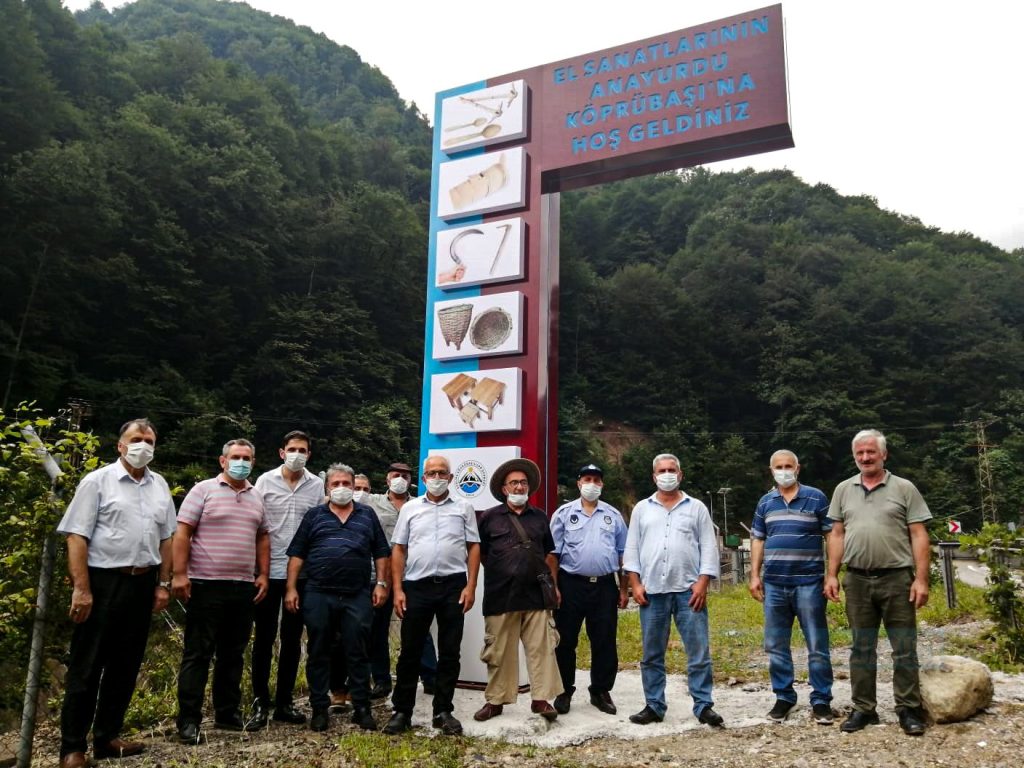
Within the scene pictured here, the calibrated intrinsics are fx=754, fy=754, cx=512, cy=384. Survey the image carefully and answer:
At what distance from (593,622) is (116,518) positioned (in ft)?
9.90

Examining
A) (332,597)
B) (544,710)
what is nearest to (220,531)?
(332,597)

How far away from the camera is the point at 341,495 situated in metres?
4.82

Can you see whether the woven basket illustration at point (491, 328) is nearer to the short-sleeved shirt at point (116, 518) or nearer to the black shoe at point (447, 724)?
the black shoe at point (447, 724)

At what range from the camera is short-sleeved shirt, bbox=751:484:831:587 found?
4691 millimetres

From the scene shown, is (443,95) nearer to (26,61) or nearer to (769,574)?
(769,574)

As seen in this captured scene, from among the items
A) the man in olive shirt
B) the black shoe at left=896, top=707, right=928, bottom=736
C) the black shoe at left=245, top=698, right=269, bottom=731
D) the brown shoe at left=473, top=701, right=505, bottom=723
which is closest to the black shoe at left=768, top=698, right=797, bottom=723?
the man in olive shirt

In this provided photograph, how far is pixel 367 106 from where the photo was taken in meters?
61.1

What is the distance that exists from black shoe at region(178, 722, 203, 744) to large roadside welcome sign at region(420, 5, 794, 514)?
2.94 m

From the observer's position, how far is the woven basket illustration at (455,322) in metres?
7.18

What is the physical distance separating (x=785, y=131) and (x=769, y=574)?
419 centimetres

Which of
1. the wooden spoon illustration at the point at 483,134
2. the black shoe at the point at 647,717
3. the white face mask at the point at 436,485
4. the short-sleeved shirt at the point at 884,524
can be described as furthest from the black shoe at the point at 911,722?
the wooden spoon illustration at the point at 483,134

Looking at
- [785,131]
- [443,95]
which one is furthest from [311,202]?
[785,131]

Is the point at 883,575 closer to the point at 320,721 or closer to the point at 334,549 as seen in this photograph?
the point at 334,549

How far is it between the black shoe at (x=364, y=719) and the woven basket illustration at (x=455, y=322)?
3471 millimetres
